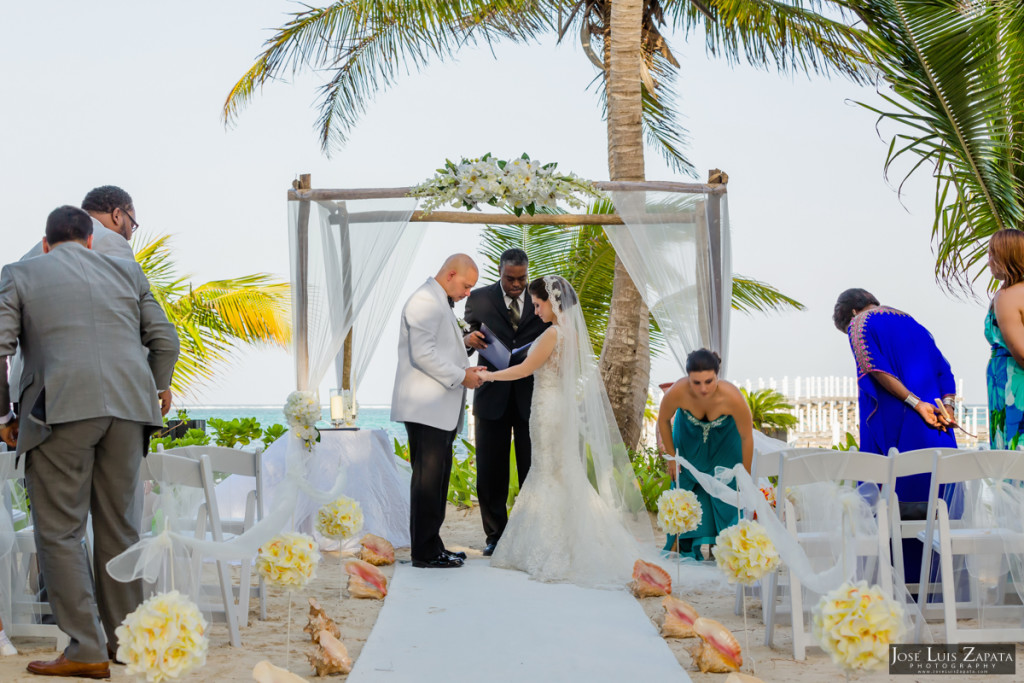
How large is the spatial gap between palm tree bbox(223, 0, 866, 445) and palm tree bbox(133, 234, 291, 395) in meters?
2.05

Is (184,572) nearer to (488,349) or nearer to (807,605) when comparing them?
(807,605)

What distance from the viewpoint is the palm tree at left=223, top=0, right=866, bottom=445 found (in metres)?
9.10

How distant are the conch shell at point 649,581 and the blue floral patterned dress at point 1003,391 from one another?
1812 mm

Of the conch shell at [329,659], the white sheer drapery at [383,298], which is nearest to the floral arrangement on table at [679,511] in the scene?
the conch shell at [329,659]

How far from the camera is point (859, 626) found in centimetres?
230

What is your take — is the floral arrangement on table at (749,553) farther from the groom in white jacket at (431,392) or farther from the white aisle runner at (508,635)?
the groom in white jacket at (431,392)

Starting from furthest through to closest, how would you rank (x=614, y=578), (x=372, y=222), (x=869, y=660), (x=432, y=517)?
(x=372, y=222)
(x=432, y=517)
(x=614, y=578)
(x=869, y=660)

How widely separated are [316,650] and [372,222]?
12.3ft

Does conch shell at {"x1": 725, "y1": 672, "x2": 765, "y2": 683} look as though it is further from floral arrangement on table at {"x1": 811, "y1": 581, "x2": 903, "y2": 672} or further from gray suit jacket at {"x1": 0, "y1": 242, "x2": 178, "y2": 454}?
gray suit jacket at {"x1": 0, "y1": 242, "x2": 178, "y2": 454}

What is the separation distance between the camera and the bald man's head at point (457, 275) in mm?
5523

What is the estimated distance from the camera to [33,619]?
394 cm

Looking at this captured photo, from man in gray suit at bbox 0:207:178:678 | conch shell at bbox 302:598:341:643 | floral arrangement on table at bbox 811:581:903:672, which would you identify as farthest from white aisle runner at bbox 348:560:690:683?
floral arrangement on table at bbox 811:581:903:672

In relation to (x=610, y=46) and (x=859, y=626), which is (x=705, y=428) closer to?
(x=859, y=626)

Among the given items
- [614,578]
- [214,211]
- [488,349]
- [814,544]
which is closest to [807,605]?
[814,544]
